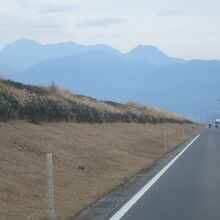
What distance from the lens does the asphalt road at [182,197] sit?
10867 mm

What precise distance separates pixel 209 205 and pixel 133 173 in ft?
23.2

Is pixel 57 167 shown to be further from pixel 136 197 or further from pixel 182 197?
pixel 182 197

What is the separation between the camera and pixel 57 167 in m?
17.2

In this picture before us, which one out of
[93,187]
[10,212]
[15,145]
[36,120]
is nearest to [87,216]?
[10,212]

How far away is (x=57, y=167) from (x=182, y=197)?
5.06 metres

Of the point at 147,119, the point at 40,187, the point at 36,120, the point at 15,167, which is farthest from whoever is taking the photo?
the point at 147,119

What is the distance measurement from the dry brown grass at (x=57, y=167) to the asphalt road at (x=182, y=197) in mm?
1154

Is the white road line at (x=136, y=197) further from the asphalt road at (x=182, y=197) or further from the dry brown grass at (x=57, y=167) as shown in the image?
the dry brown grass at (x=57, y=167)

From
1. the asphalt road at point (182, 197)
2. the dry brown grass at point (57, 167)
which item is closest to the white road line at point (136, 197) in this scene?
the asphalt road at point (182, 197)

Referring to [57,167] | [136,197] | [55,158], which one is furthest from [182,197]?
[55,158]

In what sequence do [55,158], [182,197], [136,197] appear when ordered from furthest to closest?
1. [55,158]
2. [136,197]
3. [182,197]

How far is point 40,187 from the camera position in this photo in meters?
13.6

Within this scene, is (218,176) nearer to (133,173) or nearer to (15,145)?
(133,173)

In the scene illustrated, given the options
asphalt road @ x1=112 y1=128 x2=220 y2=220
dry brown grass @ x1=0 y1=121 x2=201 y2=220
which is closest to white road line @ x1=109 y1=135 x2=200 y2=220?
asphalt road @ x1=112 y1=128 x2=220 y2=220
